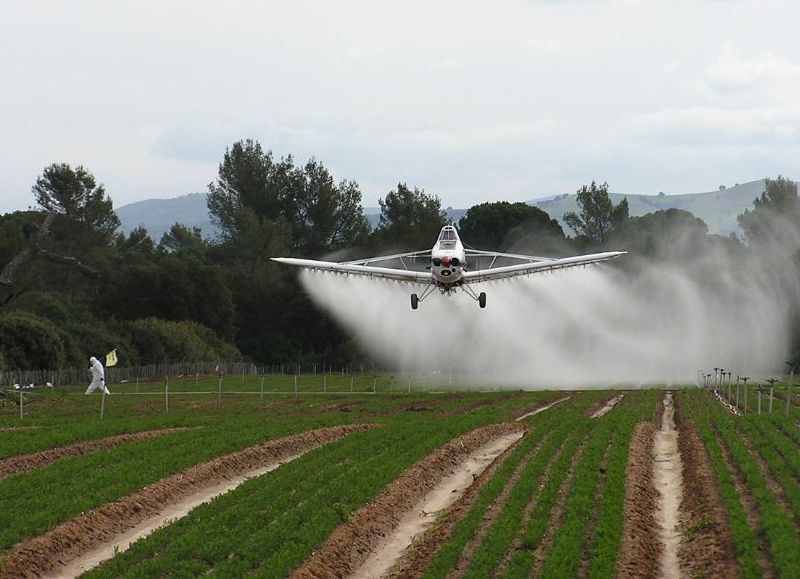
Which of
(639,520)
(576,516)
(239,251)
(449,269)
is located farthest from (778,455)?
(239,251)

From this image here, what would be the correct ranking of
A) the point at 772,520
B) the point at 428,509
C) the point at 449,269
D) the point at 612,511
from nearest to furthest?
the point at 772,520 < the point at 612,511 < the point at 428,509 < the point at 449,269

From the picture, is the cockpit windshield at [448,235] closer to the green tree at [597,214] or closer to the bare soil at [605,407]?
the bare soil at [605,407]

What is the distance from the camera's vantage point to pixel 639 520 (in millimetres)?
23391

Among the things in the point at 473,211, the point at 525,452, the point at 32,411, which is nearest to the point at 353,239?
the point at 473,211

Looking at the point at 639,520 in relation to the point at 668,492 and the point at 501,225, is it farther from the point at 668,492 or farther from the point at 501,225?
the point at 501,225

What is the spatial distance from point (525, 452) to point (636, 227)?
4245 inches

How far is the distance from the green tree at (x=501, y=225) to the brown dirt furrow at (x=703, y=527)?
92.2 metres

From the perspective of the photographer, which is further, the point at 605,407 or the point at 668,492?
the point at 605,407

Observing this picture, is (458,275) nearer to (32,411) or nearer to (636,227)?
(32,411)

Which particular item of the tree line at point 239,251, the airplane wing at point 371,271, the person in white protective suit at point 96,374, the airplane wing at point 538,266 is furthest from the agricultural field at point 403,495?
the tree line at point 239,251

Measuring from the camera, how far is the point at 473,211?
446 ft

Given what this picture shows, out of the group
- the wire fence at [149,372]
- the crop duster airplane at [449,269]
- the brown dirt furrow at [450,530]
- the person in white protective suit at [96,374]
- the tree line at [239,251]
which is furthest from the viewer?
the tree line at [239,251]

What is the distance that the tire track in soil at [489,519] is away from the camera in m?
20.0

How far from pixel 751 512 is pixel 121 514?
1391cm
